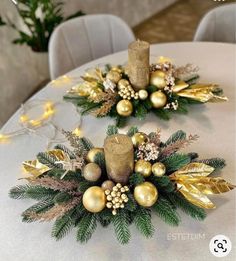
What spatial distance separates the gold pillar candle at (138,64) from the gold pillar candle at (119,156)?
1.12ft

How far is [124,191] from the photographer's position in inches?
31.2

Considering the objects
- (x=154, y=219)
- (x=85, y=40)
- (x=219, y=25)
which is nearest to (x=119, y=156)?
(x=154, y=219)

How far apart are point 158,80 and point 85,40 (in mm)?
669

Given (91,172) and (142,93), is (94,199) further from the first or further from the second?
(142,93)

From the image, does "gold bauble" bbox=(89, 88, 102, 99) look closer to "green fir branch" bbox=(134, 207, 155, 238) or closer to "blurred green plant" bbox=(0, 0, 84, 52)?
"green fir branch" bbox=(134, 207, 155, 238)

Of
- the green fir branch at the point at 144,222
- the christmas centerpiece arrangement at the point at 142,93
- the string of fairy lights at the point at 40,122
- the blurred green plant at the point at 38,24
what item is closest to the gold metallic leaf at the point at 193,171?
the green fir branch at the point at 144,222

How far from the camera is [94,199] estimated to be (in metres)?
0.78

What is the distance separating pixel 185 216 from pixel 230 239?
0.11 m

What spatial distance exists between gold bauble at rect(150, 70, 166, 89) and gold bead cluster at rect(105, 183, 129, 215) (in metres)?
0.43

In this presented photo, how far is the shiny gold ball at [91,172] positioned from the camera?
82cm

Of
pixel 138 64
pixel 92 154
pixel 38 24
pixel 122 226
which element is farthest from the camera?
pixel 38 24

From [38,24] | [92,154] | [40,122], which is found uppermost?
[92,154]

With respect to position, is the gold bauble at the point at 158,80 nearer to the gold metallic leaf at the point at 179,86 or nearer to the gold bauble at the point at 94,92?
the gold metallic leaf at the point at 179,86

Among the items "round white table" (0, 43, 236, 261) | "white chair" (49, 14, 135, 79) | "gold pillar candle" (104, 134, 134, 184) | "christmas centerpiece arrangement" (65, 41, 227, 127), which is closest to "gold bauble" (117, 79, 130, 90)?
"christmas centerpiece arrangement" (65, 41, 227, 127)
